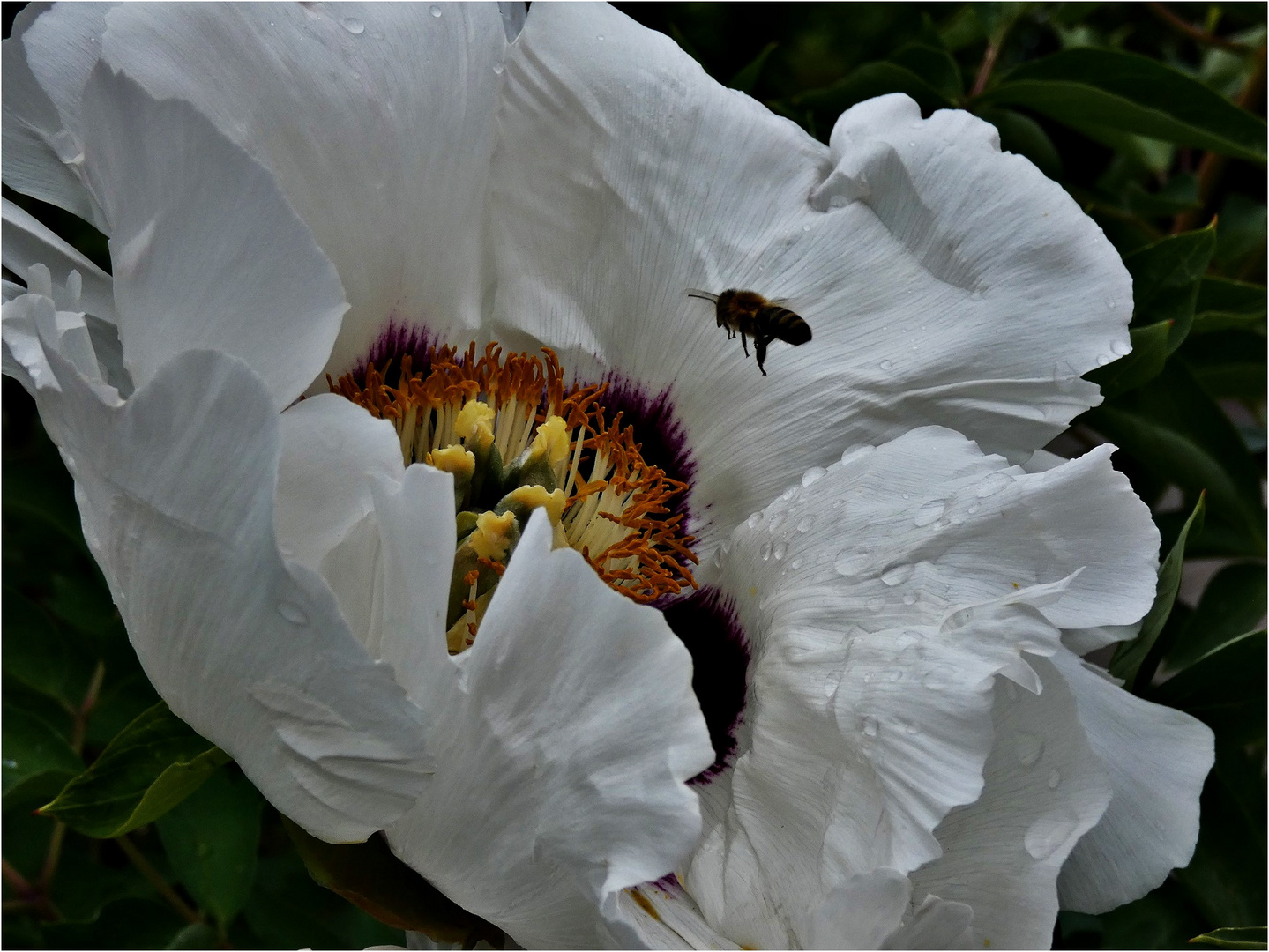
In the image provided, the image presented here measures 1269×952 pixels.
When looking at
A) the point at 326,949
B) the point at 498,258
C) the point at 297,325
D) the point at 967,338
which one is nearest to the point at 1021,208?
the point at 967,338

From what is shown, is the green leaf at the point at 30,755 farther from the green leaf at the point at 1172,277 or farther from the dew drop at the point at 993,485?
the green leaf at the point at 1172,277

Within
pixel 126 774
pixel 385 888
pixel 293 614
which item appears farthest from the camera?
pixel 126 774

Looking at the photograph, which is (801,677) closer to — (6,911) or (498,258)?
(498,258)

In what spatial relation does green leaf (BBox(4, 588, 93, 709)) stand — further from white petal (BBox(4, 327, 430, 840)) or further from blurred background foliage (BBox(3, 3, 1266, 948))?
white petal (BBox(4, 327, 430, 840))

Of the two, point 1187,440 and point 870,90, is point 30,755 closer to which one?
point 870,90

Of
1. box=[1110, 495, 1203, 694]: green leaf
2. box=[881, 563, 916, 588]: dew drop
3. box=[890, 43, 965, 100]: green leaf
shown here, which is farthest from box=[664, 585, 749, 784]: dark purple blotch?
box=[890, 43, 965, 100]: green leaf

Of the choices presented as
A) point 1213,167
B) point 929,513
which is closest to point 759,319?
point 929,513
